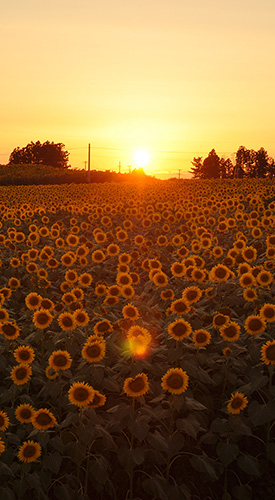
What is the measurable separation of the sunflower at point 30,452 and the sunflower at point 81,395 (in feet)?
1.41

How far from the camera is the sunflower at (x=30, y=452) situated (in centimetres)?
412

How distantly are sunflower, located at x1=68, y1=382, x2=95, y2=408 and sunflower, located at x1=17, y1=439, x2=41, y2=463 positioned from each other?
0.43 metres

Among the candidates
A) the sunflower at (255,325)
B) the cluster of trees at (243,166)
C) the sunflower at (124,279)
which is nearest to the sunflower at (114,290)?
the sunflower at (124,279)

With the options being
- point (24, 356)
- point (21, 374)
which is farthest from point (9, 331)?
point (21, 374)

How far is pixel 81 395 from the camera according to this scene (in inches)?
169

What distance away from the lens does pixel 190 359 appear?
4930mm

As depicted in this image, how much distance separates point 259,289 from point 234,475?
2.42 meters

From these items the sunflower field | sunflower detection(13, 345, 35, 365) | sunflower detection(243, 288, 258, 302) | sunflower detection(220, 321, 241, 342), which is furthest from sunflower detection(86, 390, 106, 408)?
sunflower detection(243, 288, 258, 302)

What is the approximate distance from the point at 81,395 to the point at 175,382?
2.53ft

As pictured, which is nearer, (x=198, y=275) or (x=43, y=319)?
(x=43, y=319)

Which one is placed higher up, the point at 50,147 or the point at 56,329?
the point at 50,147

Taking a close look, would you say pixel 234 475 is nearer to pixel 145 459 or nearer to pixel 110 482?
pixel 145 459

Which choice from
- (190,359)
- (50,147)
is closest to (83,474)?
(190,359)

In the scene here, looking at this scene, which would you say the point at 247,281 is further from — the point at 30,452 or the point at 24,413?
the point at 30,452
